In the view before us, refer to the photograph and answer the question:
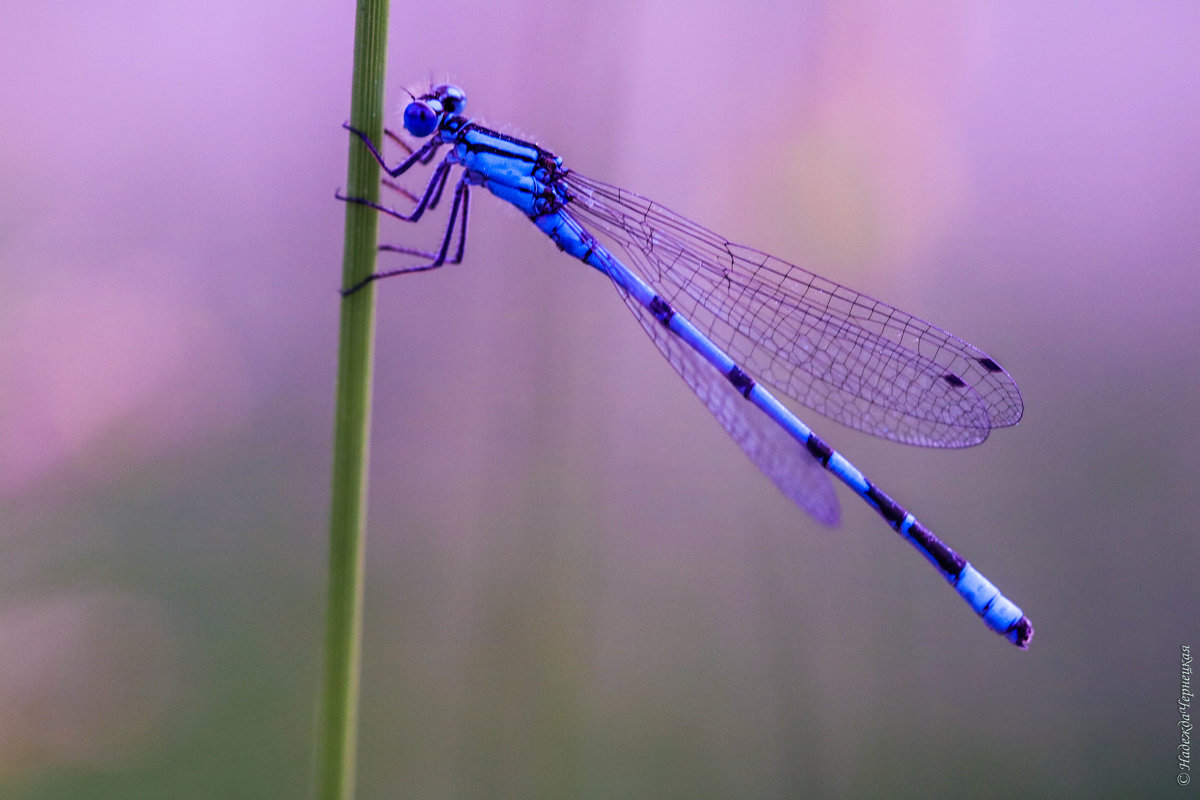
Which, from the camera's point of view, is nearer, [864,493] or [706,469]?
[864,493]

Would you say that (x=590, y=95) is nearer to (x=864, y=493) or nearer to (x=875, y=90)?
(x=875, y=90)

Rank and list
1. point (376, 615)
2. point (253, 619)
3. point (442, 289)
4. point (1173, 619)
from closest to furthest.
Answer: point (253, 619) < point (376, 615) < point (442, 289) < point (1173, 619)

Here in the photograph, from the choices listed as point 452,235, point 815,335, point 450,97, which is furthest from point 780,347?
point 450,97

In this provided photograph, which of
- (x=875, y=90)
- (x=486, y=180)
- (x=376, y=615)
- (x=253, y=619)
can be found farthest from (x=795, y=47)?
(x=253, y=619)

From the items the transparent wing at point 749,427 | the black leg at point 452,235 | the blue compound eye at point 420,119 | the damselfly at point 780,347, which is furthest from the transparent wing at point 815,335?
the blue compound eye at point 420,119

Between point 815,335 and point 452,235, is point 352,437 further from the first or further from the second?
point 815,335

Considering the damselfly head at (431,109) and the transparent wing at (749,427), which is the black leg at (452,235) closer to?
the damselfly head at (431,109)
